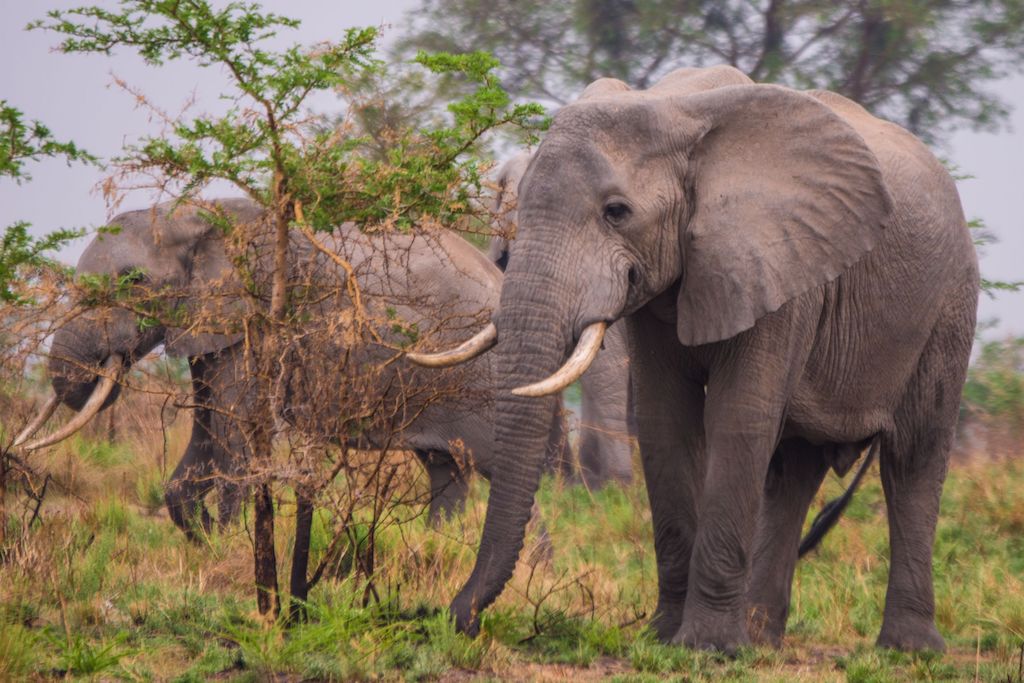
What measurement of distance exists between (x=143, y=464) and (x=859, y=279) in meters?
5.43

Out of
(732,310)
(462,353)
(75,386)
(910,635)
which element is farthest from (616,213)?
(75,386)

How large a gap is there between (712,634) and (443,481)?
2.71 meters

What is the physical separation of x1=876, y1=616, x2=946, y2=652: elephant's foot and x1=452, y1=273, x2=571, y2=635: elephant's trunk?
81.8 inches

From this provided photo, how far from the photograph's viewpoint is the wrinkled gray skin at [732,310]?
16.8 feet

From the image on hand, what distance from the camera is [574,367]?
495cm

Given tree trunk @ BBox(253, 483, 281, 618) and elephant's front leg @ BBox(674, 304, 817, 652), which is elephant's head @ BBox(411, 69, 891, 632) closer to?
elephant's front leg @ BBox(674, 304, 817, 652)

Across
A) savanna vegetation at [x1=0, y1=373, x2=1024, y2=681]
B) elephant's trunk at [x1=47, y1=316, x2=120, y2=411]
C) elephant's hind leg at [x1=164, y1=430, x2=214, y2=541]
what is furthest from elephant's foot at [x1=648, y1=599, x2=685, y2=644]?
elephant's trunk at [x1=47, y1=316, x2=120, y2=411]

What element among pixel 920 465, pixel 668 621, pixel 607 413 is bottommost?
pixel 607 413

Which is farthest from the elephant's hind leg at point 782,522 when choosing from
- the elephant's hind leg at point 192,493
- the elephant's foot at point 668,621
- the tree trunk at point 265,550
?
the elephant's hind leg at point 192,493

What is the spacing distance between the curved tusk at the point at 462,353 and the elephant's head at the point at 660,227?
5cm

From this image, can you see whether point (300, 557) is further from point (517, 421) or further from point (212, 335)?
point (212, 335)

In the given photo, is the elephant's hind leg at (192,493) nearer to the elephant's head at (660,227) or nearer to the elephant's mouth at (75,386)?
the elephant's mouth at (75,386)

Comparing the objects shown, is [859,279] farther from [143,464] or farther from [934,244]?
[143,464]

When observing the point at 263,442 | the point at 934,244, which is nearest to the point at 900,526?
the point at 934,244
